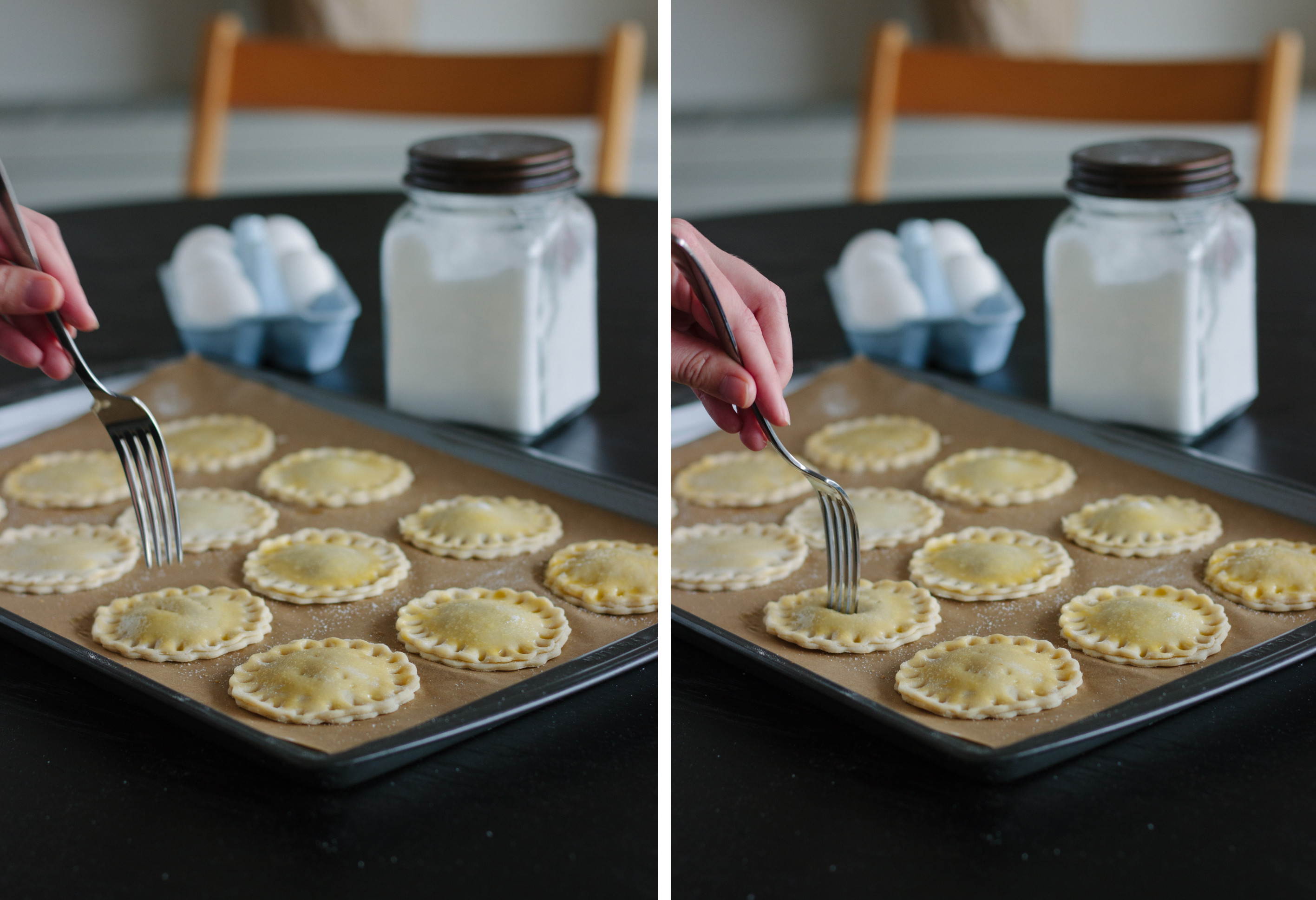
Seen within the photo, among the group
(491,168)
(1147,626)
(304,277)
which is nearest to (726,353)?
(1147,626)

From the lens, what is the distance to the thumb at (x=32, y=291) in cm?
77

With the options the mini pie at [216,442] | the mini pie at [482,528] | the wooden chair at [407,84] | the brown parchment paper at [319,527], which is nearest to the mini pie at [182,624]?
the brown parchment paper at [319,527]

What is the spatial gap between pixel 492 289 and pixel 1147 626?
631 mm

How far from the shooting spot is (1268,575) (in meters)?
0.86

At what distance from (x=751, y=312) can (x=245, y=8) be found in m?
3.20

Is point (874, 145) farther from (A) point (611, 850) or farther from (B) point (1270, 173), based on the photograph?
(A) point (611, 850)

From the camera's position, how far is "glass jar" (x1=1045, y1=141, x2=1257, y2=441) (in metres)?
1.06

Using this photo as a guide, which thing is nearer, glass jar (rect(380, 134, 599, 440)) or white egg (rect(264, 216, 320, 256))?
glass jar (rect(380, 134, 599, 440))

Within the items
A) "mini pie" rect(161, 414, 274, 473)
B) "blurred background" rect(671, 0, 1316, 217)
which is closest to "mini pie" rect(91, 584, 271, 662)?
"mini pie" rect(161, 414, 274, 473)

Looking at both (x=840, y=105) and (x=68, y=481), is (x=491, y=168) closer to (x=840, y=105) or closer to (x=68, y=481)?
(x=68, y=481)

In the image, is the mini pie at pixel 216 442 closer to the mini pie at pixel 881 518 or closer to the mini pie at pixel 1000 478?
the mini pie at pixel 881 518

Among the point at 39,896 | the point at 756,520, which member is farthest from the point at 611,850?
the point at 756,520

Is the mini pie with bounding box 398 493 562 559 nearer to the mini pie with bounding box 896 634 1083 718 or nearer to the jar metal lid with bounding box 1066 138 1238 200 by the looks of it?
the mini pie with bounding box 896 634 1083 718

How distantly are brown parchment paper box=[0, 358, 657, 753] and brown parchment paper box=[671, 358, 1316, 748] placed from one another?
11cm
